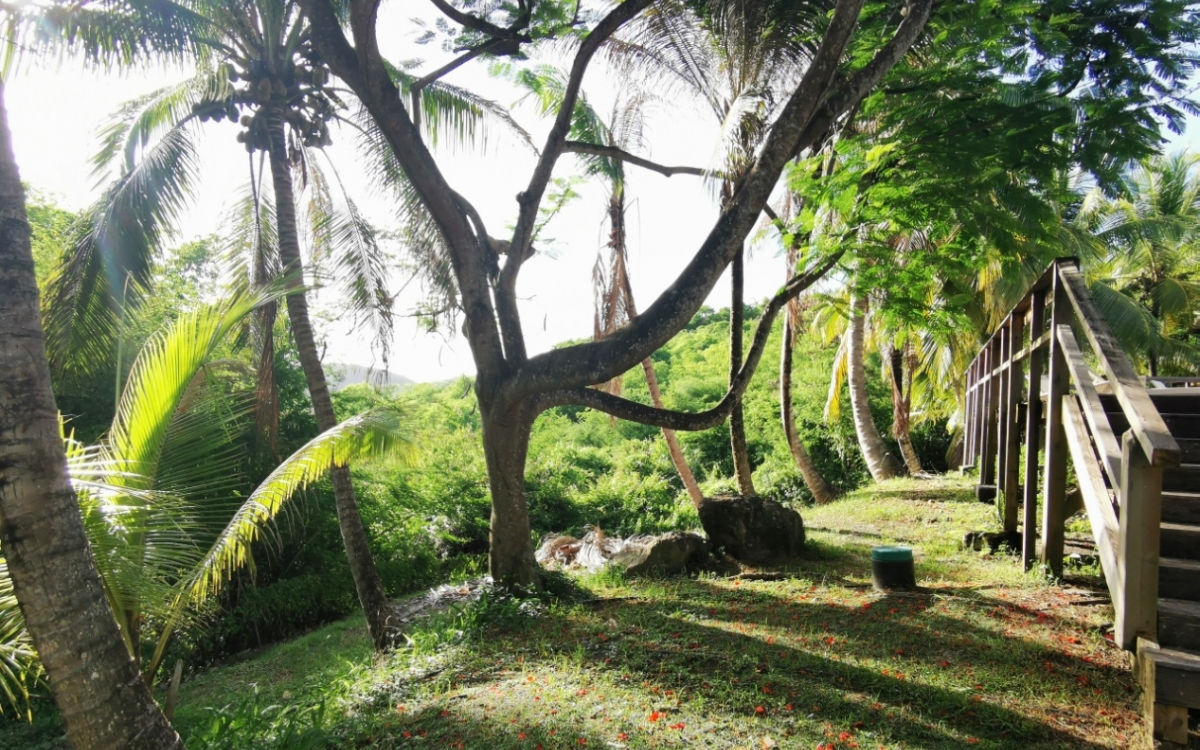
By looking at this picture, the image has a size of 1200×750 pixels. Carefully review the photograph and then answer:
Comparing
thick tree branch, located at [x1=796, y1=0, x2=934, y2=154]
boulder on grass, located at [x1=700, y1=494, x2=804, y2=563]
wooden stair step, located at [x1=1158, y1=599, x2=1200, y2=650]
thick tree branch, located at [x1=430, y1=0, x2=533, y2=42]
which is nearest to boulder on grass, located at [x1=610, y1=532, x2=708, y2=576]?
boulder on grass, located at [x1=700, y1=494, x2=804, y2=563]

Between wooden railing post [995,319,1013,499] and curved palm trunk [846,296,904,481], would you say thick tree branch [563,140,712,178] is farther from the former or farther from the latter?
curved palm trunk [846,296,904,481]

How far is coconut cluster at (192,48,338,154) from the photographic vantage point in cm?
841

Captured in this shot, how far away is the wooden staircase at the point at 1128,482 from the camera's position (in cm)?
311

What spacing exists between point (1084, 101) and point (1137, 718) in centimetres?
532

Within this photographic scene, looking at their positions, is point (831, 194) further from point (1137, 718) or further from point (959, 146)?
point (1137, 718)

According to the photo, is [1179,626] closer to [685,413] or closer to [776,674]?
[776,674]

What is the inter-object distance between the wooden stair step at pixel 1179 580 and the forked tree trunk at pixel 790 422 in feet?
30.5

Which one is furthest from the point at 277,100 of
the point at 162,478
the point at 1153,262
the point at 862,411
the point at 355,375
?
the point at 1153,262

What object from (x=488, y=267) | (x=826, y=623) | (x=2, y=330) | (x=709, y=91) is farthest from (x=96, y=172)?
(x=826, y=623)

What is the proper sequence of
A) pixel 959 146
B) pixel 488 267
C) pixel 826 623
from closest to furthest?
pixel 826 623 → pixel 959 146 → pixel 488 267

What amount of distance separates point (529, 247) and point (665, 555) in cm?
376

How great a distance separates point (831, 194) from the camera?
6996mm

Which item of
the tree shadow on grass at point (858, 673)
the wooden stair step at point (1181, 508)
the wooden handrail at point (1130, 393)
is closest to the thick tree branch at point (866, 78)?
the wooden handrail at point (1130, 393)

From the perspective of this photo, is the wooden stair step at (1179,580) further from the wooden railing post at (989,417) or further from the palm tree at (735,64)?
the wooden railing post at (989,417)
